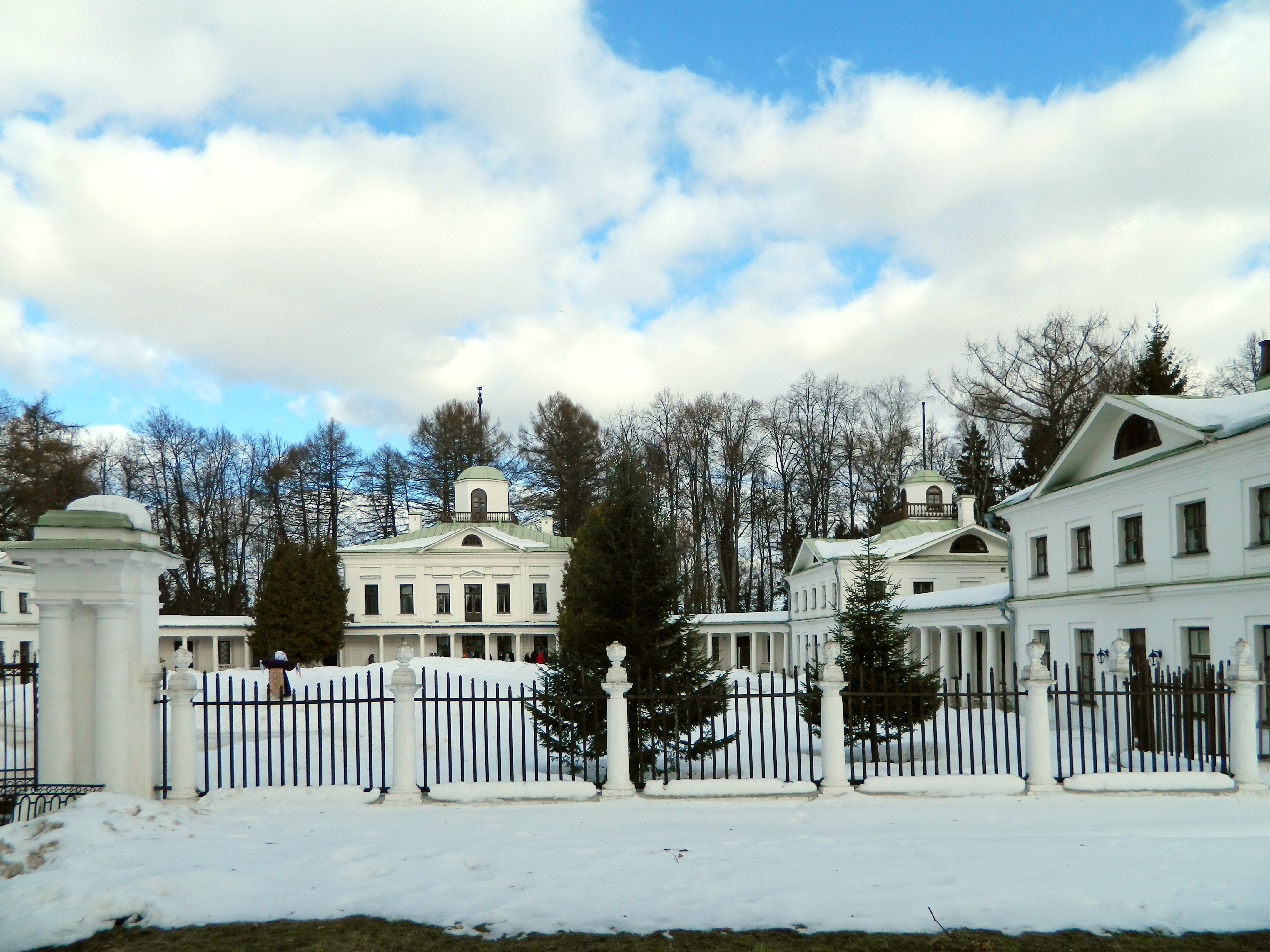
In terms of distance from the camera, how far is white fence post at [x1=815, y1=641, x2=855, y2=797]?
34.1ft

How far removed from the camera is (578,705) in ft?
40.0

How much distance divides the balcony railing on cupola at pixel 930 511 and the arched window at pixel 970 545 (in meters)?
5.51

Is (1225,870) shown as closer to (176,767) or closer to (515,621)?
(176,767)

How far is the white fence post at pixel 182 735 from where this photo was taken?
10.1 metres

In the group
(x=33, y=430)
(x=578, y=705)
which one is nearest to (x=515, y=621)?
(x=33, y=430)

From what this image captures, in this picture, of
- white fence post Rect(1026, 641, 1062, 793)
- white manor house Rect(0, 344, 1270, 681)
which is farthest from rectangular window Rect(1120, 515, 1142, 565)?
white fence post Rect(1026, 641, 1062, 793)

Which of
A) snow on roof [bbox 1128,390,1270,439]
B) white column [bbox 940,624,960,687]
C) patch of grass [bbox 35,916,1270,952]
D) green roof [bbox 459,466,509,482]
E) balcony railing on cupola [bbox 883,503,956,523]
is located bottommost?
white column [bbox 940,624,960,687]

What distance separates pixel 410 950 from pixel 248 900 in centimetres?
145

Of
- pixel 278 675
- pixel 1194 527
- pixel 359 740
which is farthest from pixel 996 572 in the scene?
pixel 359 740

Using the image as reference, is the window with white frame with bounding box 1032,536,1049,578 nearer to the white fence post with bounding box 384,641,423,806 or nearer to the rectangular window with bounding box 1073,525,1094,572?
the rectangular window with bounding box 1073,525,1094,572

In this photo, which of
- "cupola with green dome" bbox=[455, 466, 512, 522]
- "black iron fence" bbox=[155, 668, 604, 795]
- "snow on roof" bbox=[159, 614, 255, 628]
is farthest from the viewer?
"cupola with green dome" bbox=[455, 466, 512, 522]

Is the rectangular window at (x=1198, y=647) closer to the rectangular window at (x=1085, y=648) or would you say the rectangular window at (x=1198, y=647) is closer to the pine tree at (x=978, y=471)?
the rectangular window at (x=1085, y=648)

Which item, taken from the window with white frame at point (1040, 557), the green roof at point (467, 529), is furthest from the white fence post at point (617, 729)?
the green roof at point (467, 529)

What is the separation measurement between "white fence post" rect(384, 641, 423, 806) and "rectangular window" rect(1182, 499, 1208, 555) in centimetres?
1538
